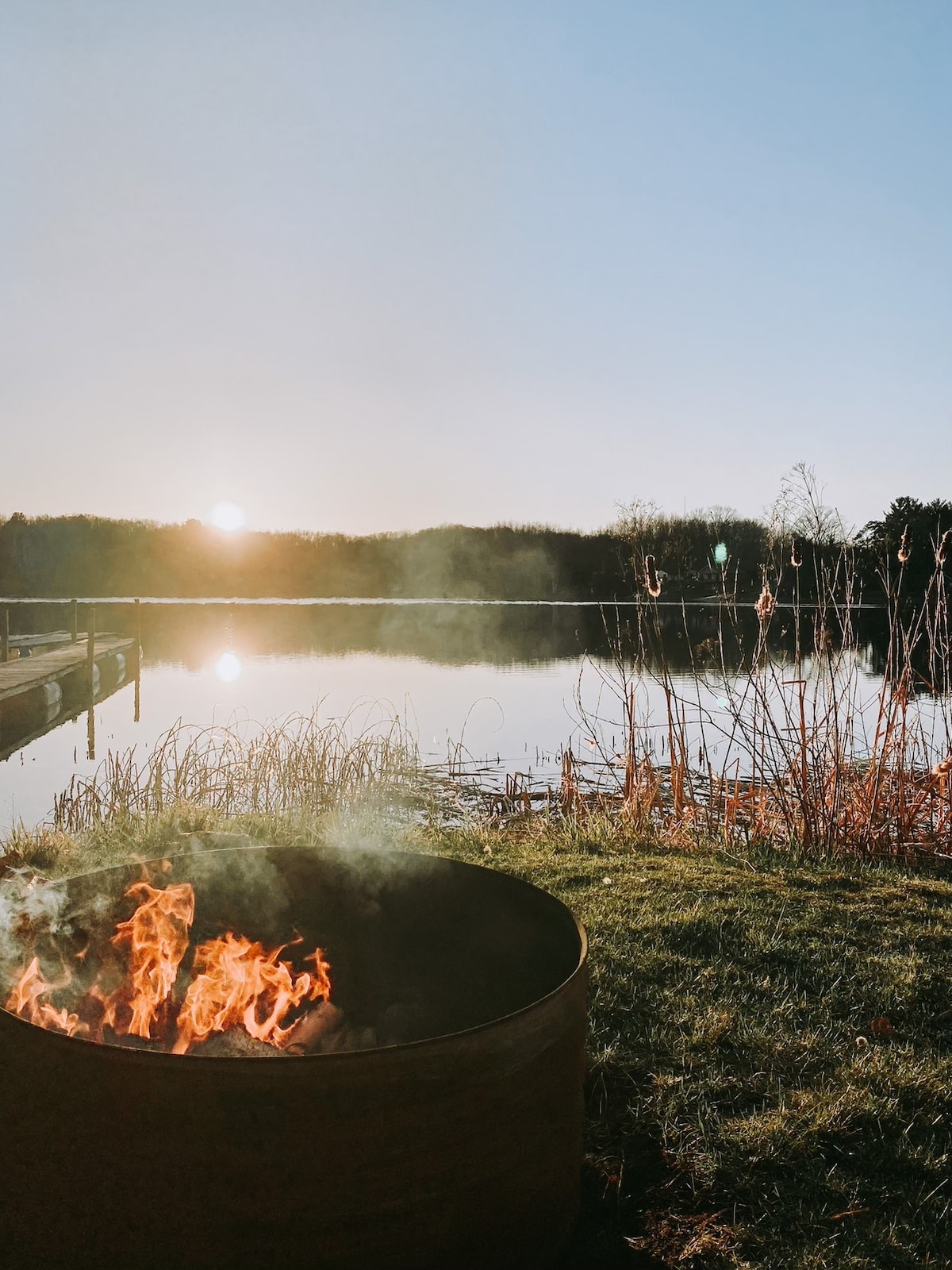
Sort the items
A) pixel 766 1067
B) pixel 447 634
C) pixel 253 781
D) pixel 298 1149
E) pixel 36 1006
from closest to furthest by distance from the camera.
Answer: pixel 298 1149
pixel 36 1006
pixel 766 1067
pixel 253 781
pixel 447 634

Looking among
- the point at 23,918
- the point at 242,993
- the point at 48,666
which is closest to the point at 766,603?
the point at 242,993

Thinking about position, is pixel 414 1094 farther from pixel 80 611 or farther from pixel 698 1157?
pixel 80 611

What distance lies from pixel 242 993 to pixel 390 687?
16.8m

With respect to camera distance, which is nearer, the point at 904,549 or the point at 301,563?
the point at 904,549

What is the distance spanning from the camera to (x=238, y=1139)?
1.48 m

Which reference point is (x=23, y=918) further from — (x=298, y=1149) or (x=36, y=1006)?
(x=298, y=1149)

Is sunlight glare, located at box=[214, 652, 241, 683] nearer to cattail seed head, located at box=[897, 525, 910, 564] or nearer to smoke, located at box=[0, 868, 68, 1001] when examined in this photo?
cattail seed head, located at box=[897, 525, 910, 564]

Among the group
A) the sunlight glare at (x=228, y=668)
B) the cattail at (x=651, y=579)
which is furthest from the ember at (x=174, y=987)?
the sunlight glare at (x=228, y=668)

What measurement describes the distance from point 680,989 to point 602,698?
1373 cm

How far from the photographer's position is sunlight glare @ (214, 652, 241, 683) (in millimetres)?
21034

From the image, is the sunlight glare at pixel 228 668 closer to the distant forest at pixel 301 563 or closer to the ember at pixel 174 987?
the ember at pixel 174 987

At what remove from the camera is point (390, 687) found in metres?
18.9

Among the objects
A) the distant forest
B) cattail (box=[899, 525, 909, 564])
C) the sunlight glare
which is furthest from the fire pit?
the distant forest

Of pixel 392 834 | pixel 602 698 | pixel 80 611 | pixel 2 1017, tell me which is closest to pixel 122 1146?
pixel 2 1017
